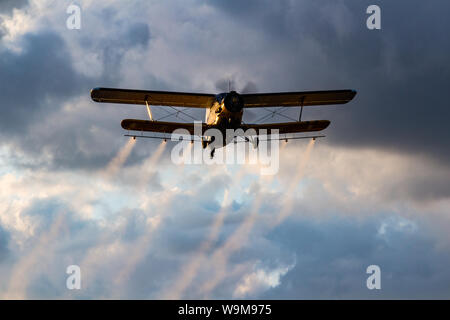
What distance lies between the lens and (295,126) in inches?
1394

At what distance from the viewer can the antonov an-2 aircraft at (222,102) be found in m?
33.8

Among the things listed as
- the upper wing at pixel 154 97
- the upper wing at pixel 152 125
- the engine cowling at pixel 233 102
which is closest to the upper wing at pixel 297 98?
the upper wing at pixel 154 97

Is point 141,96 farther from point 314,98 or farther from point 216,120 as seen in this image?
point 314,98

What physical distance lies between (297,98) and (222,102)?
8.68 metres

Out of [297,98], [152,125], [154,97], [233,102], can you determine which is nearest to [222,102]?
[233,102]

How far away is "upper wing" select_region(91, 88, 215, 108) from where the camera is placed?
3694 centimetres

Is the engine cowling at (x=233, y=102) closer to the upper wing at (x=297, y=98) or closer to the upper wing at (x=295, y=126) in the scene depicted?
the upper wing at (x=295, y=126)

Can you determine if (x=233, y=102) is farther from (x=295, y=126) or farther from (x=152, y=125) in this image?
(x=152, y=125)

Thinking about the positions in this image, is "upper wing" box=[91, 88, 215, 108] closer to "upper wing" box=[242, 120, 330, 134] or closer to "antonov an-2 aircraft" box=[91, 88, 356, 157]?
"antonov an-2 aircraft" box=[91, 88, 356, 157]

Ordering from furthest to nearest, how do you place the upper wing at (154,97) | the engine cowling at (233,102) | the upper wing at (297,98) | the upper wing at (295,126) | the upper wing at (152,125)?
the upper wing at (297,98), the upper wing at (154,97), the upper wing at (295,126), the engine cowling at (233,102), the upper wing at (152,125)

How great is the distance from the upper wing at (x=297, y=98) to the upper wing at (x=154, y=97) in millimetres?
3637

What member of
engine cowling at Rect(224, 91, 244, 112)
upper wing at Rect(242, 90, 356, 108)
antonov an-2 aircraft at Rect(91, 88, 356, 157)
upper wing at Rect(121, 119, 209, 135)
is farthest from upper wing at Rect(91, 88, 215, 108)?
upper wing at Rect(121, 119, 209, 135)

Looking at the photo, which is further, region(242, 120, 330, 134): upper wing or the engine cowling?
region(242, 120, 330, 134): upper wing
